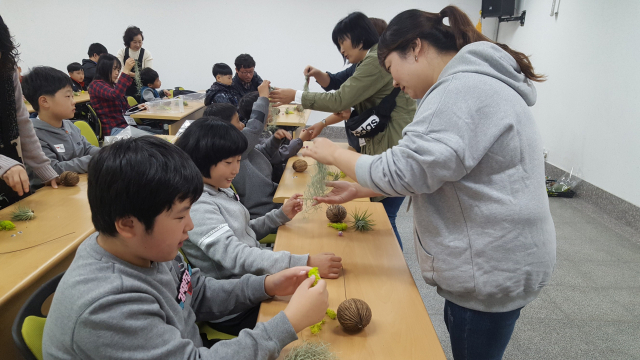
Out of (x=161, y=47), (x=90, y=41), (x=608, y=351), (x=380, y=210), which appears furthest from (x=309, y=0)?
(x=608, y=351)

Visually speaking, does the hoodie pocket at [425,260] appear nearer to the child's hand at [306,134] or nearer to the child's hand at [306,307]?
the child's hand at [306,307]

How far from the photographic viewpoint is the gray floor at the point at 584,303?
2.22 metres

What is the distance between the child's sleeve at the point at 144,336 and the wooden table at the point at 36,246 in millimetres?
818

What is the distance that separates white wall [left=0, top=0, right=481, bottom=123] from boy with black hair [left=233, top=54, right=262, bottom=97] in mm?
2730

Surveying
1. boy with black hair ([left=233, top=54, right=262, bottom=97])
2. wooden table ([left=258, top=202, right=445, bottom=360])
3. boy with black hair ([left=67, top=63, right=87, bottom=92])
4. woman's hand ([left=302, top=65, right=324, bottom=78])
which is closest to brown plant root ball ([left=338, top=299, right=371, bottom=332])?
wooden table ([left=258, top=202, right=445, bottom=360])

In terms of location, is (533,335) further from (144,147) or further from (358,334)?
(144,147)

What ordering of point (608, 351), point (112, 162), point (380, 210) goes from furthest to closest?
point (608, 351)
point (380, 210)
point (112, 162)

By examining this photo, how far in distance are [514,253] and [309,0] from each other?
718 centimetres

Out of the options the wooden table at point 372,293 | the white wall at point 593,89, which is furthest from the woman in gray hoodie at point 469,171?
the white wall at point 593,89

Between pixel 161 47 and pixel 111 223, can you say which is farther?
pixel 161 47

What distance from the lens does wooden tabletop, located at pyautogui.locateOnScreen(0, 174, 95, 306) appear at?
140cm

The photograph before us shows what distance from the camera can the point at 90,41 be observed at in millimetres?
7547

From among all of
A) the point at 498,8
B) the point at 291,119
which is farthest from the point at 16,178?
the point at 498,8

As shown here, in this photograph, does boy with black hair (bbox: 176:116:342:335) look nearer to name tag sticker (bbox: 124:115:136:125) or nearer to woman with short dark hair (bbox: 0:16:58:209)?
woman with short dark hair (bbox: 0:16:58:209)
